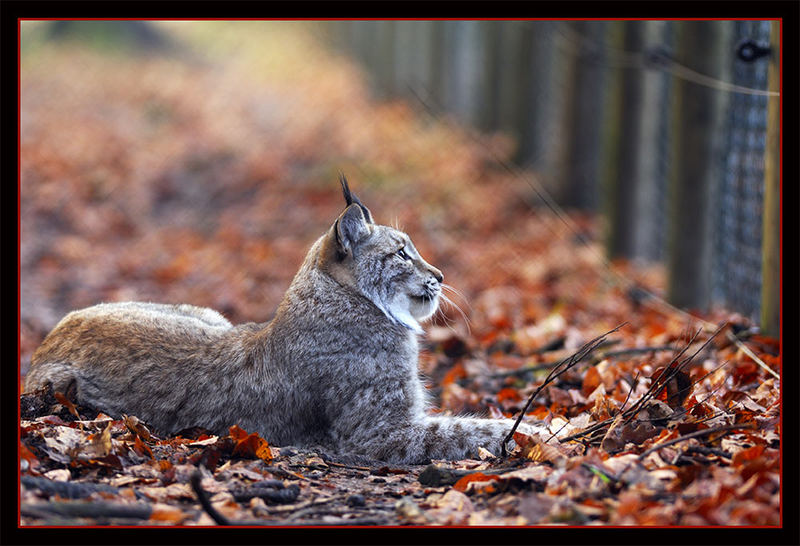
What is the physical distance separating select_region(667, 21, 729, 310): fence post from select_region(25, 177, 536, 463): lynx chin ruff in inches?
171

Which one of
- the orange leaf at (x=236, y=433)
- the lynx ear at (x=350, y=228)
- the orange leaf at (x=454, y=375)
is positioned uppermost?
the lynx ear at (x=350, y=228)

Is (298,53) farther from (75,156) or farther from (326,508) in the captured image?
(326,508)

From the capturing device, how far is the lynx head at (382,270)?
520 centimetres

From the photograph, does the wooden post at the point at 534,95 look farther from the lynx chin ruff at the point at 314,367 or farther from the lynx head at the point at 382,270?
the lynx chin ruff at the point at 314,367

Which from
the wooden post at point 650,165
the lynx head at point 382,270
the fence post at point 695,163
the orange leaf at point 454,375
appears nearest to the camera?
the lynx head at point 382,270

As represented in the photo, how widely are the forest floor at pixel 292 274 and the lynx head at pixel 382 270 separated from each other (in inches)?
19.8

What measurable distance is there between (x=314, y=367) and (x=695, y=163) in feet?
17.0

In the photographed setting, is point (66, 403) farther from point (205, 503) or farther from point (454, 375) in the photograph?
point (454, 375)

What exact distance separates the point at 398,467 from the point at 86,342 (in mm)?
1995

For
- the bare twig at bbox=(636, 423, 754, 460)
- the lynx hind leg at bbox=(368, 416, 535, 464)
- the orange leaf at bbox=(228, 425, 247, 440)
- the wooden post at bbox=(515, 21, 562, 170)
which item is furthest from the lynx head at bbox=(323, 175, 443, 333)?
→ the wooden post at bbox=(515, 21, 562, 170)

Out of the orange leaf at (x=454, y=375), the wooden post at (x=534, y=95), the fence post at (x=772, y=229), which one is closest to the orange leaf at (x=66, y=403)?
the orange leaf at (x=454, y=375)

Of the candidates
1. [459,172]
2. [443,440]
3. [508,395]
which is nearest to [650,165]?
[459,172]
